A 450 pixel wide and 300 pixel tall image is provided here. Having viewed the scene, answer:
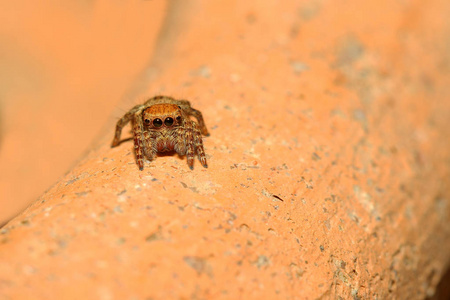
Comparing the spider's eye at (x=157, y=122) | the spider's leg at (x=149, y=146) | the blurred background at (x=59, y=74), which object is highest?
the spider's eye at (x=157, y=122)

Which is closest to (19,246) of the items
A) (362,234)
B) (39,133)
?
(362,234)

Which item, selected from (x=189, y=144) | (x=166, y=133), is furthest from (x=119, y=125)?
(x=189, y=144)

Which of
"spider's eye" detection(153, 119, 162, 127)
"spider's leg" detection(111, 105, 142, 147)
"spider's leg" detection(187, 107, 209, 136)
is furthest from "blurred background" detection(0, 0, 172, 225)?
"spider's eye" detection(153, 119, 162, 127)

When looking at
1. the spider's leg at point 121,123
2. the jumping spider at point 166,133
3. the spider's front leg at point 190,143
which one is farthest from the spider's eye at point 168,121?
the spider's leg at point 121,123

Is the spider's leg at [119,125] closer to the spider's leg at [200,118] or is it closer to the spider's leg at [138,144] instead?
the spider's leg at [138,144]

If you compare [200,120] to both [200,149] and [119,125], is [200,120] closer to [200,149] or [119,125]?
[200,149]

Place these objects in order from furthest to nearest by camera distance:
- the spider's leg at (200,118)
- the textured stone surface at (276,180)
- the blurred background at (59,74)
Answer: the blurred background at (59,74)
the spider's leg at (200,118)
the textured stone surface at (276,180)
